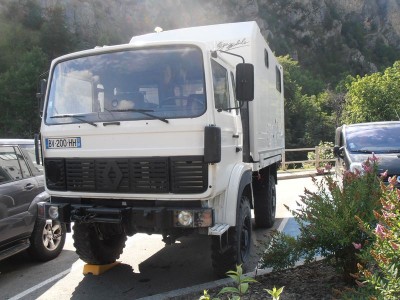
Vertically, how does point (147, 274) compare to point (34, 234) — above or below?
below

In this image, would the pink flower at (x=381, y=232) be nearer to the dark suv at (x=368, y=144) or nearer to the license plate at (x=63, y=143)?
the license plate at (x=63, y=143)

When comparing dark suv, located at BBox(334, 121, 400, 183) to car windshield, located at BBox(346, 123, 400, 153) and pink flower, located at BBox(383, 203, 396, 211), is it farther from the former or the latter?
pink flower, located at BBox(383, 203, 396, 211)

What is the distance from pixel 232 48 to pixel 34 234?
372 cm

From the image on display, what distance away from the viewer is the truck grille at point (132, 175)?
3.87 m

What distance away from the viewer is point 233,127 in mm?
4715

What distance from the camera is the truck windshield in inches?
159

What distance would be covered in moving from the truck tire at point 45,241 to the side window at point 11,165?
2.16ft

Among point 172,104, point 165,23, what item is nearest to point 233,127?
point 172,104

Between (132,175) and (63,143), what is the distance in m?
0.88

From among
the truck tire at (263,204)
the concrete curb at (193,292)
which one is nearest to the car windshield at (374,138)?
the truck tire at (263,204)

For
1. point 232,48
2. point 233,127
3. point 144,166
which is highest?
point 232,48

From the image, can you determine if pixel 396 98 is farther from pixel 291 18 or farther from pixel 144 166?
pixel 291 18

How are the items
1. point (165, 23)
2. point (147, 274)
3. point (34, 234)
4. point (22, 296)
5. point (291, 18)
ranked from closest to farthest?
point (22, 296)
point (147, 274)
point (34, 234)
point (165, 23)
point (291, 18)

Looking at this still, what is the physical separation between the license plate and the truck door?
1.44 m
